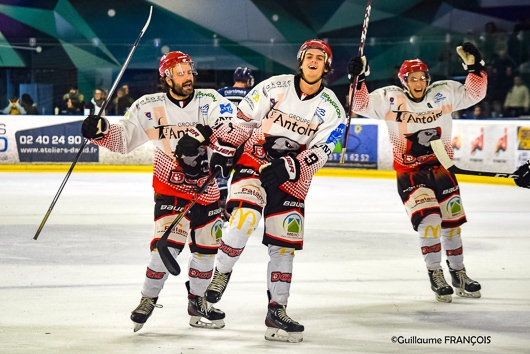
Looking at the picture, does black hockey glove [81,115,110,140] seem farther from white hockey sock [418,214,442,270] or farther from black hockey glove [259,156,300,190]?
white hockey sock [418,214,442,270]

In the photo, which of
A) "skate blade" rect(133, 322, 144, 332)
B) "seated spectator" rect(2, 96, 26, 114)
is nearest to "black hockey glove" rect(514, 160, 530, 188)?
"skate blade" rect(133, 322, 144, 332)

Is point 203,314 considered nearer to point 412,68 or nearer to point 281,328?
point 281,328

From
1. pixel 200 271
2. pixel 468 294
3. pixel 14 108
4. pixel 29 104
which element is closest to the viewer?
pixel 200 271

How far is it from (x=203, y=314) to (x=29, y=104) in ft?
34.9

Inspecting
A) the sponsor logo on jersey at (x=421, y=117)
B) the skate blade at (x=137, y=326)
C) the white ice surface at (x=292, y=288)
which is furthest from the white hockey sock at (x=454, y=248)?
the skate blade at (x=137, y=326)

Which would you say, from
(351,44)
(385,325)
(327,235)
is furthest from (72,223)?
(351,44)

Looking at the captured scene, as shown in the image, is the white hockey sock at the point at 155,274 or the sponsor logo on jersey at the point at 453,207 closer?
the white hockey sock at the point at 155,274

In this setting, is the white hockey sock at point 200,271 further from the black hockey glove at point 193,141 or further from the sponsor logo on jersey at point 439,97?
the sponsor logo on jersey at point 439,97

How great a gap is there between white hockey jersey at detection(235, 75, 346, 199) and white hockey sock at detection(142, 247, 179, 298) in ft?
2.44

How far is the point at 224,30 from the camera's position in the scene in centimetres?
1720

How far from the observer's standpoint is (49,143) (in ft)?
47.4

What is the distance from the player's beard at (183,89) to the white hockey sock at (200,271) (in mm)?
852

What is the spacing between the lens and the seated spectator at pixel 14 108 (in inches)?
572

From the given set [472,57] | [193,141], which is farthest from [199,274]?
[472,57]
